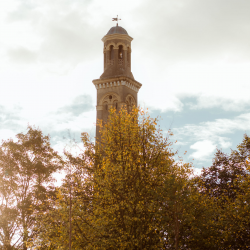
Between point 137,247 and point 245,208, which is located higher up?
point 245,208

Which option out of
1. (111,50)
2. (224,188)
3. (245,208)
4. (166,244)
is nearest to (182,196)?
(166,244)

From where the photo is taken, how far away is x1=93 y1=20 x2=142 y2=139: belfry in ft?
155

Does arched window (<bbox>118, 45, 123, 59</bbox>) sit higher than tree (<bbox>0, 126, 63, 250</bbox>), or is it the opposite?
arched window (<bbox>118, 45, 123, 59</bbox>)

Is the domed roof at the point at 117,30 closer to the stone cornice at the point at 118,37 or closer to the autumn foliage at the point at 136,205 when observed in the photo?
the stone cornice at the point at 118,37

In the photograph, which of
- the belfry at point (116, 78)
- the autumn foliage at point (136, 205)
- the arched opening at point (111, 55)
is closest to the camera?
the autumn foliage at point (136, 205)

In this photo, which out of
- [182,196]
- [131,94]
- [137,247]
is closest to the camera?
[137,247]

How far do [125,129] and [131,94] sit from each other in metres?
28.4

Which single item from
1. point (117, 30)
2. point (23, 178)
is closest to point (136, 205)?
point (23, 178)

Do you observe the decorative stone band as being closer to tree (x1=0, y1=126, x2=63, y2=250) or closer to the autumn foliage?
tree (x1=0, y1=126, x2=63, y2=250)

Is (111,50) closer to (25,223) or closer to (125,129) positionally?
(25,223)

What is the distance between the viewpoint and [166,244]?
19.5 metres

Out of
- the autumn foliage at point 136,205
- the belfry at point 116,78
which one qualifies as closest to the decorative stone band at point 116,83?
the belfry at point 116,78

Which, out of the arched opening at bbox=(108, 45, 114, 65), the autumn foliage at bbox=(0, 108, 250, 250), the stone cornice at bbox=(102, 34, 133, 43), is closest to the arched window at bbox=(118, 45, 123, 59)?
the arched opening at bbox=(108, 45, 114, 65)

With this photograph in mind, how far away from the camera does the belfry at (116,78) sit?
47.2 m
